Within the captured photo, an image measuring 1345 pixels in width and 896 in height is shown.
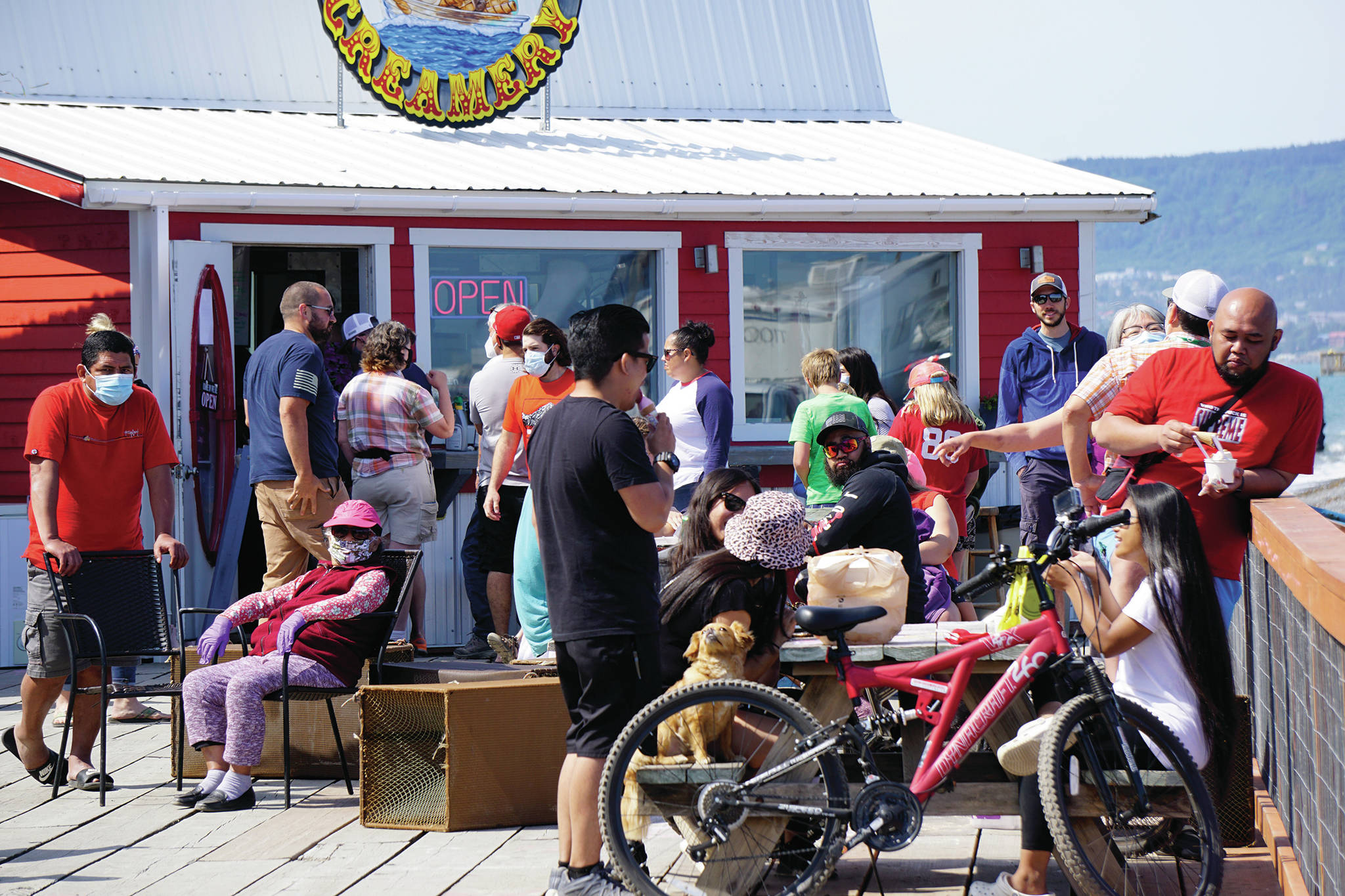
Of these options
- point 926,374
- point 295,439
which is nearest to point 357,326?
point 295,439

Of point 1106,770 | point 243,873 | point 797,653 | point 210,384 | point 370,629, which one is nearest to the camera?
point 1106,770

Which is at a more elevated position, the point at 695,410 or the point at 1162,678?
the point at 695,410

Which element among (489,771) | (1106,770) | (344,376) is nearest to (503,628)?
(344,376)

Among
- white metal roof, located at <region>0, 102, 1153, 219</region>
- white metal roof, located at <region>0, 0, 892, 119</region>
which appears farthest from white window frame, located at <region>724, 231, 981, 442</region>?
white metal roof, located at <region>0, 0, 892, 119</region>

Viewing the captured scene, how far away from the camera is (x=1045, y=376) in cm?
802

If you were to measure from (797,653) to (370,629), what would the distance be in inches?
79.3

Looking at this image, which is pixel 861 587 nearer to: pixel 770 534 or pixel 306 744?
pixel 770 534

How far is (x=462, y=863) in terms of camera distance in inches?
176

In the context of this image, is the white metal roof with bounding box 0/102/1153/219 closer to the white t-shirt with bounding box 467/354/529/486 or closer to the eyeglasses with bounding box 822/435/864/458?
the white t-shirt with bounding box 467/354/529/486

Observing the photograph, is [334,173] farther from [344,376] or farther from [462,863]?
[462,863]

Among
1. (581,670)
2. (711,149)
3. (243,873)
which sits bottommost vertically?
(243,873)

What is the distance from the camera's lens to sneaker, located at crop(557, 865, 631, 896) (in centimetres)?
383

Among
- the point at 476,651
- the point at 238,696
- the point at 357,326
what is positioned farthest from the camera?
the point at 357,326

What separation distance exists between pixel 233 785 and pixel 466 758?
96 cm
